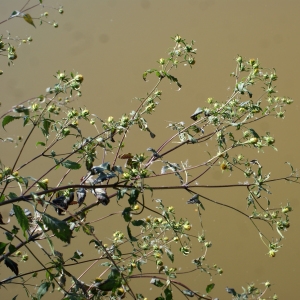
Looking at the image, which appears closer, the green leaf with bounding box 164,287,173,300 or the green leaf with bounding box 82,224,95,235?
the green leaf with bounding box 82,224,95,235

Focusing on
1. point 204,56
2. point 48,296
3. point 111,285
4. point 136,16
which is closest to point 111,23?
point 136,16

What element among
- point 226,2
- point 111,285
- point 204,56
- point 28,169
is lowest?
point 111,285

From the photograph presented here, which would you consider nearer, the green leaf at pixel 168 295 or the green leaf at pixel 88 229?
the green leaf at pixel 88 229

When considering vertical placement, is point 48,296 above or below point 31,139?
below

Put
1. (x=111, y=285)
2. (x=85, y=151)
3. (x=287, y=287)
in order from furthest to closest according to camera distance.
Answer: (x=287, y=287)
(x=85, y=151)
(x=111, y=285)

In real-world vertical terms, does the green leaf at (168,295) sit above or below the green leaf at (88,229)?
below

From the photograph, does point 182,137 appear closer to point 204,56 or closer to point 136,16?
point 204,56

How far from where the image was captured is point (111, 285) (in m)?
0.85

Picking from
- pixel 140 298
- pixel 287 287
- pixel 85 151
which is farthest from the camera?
pixel 287 287

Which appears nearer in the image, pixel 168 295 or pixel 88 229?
pixel 88 229

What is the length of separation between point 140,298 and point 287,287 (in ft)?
3.12

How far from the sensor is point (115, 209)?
189cm

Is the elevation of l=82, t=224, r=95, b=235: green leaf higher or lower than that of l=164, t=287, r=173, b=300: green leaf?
higher

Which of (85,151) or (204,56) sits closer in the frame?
(85,151)
